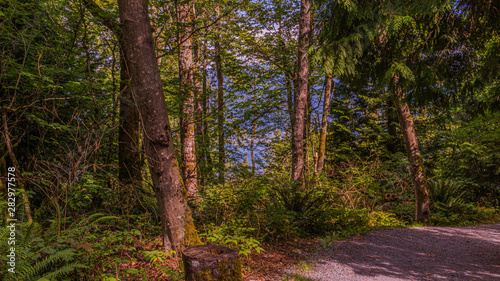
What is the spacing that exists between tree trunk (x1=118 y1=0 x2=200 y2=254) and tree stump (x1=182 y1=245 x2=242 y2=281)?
857 millimetres

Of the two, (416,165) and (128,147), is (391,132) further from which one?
(128,147)

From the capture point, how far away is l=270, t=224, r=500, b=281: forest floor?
12.2 ft

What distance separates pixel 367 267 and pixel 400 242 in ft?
5.60

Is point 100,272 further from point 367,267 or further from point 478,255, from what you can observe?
point 478,255

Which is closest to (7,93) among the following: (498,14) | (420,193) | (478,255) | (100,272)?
(100,272)

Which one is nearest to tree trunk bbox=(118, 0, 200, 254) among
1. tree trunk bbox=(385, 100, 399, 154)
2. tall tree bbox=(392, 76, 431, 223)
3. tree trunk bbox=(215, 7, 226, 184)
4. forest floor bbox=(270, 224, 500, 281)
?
forest floor bbox=(270, 224, 500, 281)

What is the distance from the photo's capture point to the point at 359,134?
11.2 m

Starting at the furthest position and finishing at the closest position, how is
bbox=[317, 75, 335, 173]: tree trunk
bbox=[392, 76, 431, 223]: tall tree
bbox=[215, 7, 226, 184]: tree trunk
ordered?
bbox=[317, 75, 335, 173]: tree trunk, bbox=[392, 76, 431, 223]: tall tree, bbox=[215, 7, 226, 184]: tree trunk

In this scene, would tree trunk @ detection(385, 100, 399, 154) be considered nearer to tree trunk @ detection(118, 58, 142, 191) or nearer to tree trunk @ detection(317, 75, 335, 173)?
tree trunk @ detection(317, 75, 335, 173)

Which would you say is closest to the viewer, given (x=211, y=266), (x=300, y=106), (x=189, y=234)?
(x=211, y=266)

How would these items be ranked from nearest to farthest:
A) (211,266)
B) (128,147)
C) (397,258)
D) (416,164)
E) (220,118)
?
(211,266)
(397,258)
(128,147)
(416,164)
(220,118)

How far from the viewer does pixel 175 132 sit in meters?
5.99

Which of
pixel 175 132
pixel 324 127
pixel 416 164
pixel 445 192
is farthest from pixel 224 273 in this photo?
pixel 445 192

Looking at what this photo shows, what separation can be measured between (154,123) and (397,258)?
447 cm
